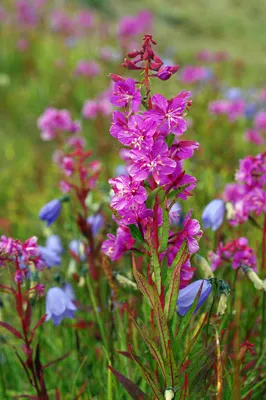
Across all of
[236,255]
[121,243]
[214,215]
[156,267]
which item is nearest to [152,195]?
[156,267]

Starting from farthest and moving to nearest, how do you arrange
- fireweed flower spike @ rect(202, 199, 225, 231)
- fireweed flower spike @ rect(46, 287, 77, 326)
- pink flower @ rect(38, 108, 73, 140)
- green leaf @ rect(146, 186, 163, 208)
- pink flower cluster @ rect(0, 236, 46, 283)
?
pink flower @ rect(38, 108, 73, 140) < fireweed flower spike @ rect(202, 199, 225, 231) < fireweed flower spike @ rect(46, 287, 77, 326) < pink flower cluster @ rect(0, 236, 46, 283) < green leaf @ rect(146, 186, 163, 208)

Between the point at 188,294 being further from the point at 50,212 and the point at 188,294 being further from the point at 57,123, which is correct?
the point at 57,123

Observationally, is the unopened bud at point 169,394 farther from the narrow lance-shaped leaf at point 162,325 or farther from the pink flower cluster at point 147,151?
the pink flower cluster at point 147,151

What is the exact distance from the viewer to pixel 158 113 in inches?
49.4

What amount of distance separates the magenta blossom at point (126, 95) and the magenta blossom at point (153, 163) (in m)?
0.12

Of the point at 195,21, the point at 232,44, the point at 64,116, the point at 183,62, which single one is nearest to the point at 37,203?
the point at 64,116

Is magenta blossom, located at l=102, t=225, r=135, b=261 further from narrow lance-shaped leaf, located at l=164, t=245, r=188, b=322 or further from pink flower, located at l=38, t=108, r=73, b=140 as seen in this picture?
pink flower, located at l=38, t=108, r=73, b=140

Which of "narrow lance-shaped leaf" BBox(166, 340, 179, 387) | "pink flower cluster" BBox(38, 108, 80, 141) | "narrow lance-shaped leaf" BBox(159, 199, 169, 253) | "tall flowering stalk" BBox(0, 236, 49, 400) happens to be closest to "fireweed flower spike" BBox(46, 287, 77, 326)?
"tall flowering stalk" BBox(0, 236, 49, 400)

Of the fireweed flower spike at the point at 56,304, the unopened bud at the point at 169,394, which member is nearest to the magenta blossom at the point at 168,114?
the unopened bud at the point at 169,394

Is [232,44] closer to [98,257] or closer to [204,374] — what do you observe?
[98,257]

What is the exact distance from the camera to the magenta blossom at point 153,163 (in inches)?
48.7

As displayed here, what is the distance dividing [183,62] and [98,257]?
8635 millimetres

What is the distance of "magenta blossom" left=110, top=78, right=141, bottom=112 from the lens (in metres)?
1.29

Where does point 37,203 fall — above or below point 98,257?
above
